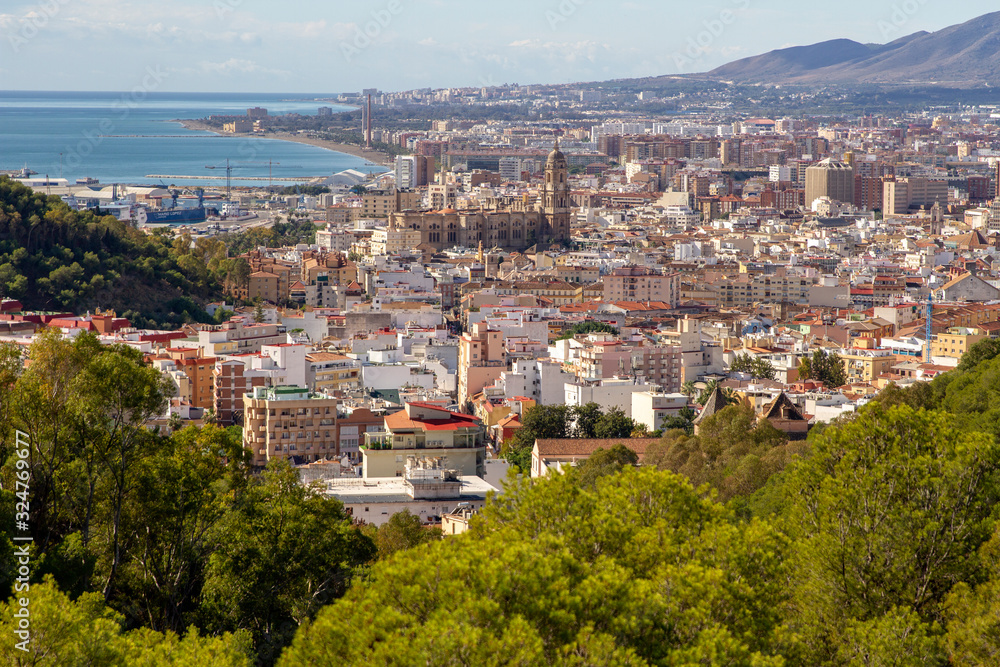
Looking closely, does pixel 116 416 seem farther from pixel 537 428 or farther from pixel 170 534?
pixel 537 428

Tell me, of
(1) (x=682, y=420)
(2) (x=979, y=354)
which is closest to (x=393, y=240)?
(1) (x=682, y=420)

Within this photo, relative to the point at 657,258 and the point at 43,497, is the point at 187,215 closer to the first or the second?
the point at 657,258

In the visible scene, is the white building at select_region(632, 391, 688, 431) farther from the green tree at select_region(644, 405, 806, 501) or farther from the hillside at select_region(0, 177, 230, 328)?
the hillside at select_region(0, 177, 230, 328)

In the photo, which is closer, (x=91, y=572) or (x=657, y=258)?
(x=91, y=572)

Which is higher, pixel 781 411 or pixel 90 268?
pixel 90 268

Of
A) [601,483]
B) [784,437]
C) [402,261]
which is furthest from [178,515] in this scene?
[402,261]

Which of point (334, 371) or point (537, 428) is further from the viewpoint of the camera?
point (334, 371)

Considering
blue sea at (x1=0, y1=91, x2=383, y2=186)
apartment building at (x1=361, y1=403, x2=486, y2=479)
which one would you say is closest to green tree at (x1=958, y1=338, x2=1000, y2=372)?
apartment building at (x1=361, y1=403, x2=486, y2=479)
